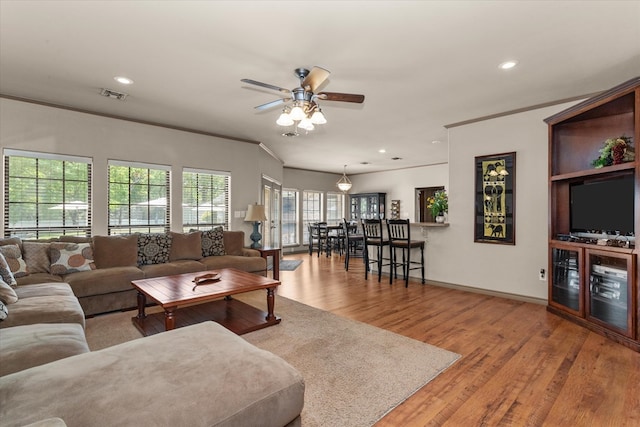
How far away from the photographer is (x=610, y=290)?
9.79 ft

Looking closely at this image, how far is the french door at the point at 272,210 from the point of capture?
6.97m

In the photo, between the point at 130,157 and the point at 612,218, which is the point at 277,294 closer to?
the point at 130,157

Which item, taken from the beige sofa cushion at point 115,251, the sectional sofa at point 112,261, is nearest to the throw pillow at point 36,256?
the sectional sofa at point 112,261

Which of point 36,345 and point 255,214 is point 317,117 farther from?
point 255,214

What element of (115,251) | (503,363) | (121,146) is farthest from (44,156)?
(503,363)

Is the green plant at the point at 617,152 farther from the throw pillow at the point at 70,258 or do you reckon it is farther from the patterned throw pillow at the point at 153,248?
the throw pillow at the point at 70,258

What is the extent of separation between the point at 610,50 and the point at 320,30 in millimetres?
2523

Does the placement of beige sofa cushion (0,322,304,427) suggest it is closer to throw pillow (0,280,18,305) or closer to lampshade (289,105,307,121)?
throw pillow (0,280,18,305)

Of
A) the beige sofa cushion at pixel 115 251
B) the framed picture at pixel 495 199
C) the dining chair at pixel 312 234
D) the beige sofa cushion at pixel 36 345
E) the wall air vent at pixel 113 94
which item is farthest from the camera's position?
the dining chair at pixel 312 234

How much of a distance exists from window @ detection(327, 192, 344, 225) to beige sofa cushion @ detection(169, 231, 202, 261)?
6.03 metres

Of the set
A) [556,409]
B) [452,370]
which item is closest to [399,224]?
[452,370]

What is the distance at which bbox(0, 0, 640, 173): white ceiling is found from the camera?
214 centimetres

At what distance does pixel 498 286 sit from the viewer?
4.38 metres

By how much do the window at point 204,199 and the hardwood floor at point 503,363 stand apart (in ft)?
7.30
